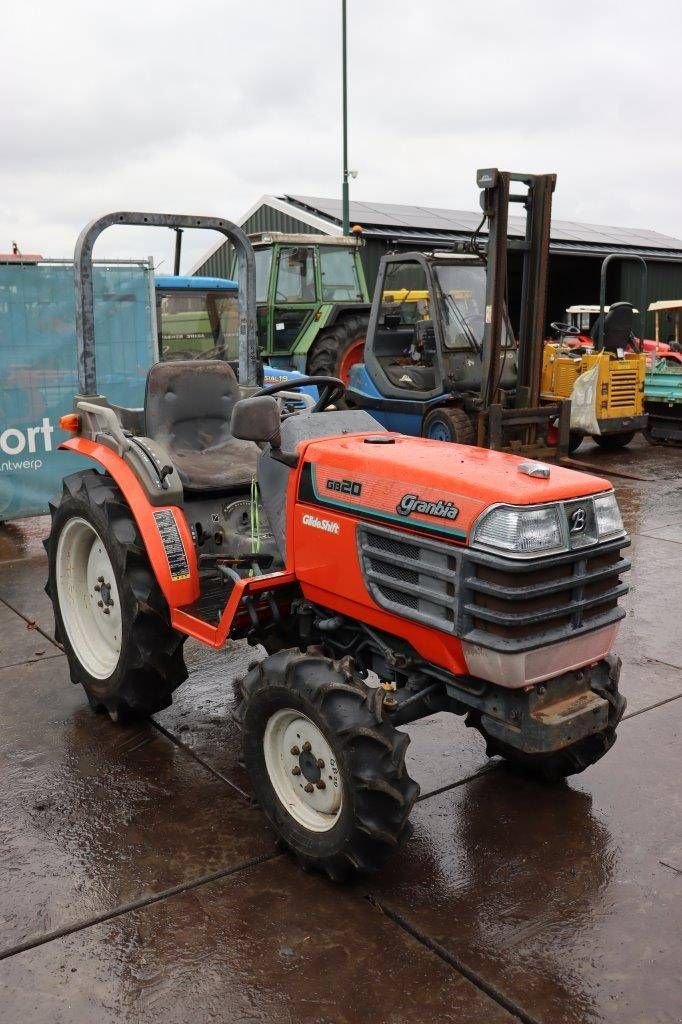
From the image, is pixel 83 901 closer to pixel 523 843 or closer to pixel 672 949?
pixel 523 843

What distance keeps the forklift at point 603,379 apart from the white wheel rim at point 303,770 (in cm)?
788

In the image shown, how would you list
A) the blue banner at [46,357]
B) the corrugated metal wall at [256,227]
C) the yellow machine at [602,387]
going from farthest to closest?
1. the corrugated metal wall at [256,227]
2. the yellow machine at [602,387]
3. the blue banner at [46,357]

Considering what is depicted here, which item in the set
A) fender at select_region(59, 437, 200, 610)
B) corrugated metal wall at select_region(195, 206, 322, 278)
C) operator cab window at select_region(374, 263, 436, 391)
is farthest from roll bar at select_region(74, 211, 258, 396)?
corrugated metal wall at select_region(195, 206, 322, 278)

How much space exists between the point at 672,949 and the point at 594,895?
291 millimetres

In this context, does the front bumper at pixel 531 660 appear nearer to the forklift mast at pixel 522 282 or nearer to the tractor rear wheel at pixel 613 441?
the forklift mast at pixel 522 282

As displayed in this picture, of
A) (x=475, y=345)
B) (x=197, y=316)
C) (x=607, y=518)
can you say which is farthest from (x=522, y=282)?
(x=607, y=518)

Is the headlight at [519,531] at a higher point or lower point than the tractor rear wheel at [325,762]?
higher

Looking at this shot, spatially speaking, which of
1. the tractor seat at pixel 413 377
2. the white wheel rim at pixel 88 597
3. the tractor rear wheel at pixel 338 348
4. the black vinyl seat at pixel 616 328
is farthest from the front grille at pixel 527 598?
the tractor rear wheel at pixel 338 348

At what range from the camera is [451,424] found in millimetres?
8820

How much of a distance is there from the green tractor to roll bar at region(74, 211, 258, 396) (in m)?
7.24

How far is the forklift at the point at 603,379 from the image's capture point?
405 inches

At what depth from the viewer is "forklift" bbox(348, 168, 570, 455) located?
8.62 metres

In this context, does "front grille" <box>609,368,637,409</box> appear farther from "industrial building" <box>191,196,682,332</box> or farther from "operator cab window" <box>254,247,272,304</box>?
"industrial building" <box>191,196,682,332</box>

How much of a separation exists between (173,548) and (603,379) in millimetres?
7772
